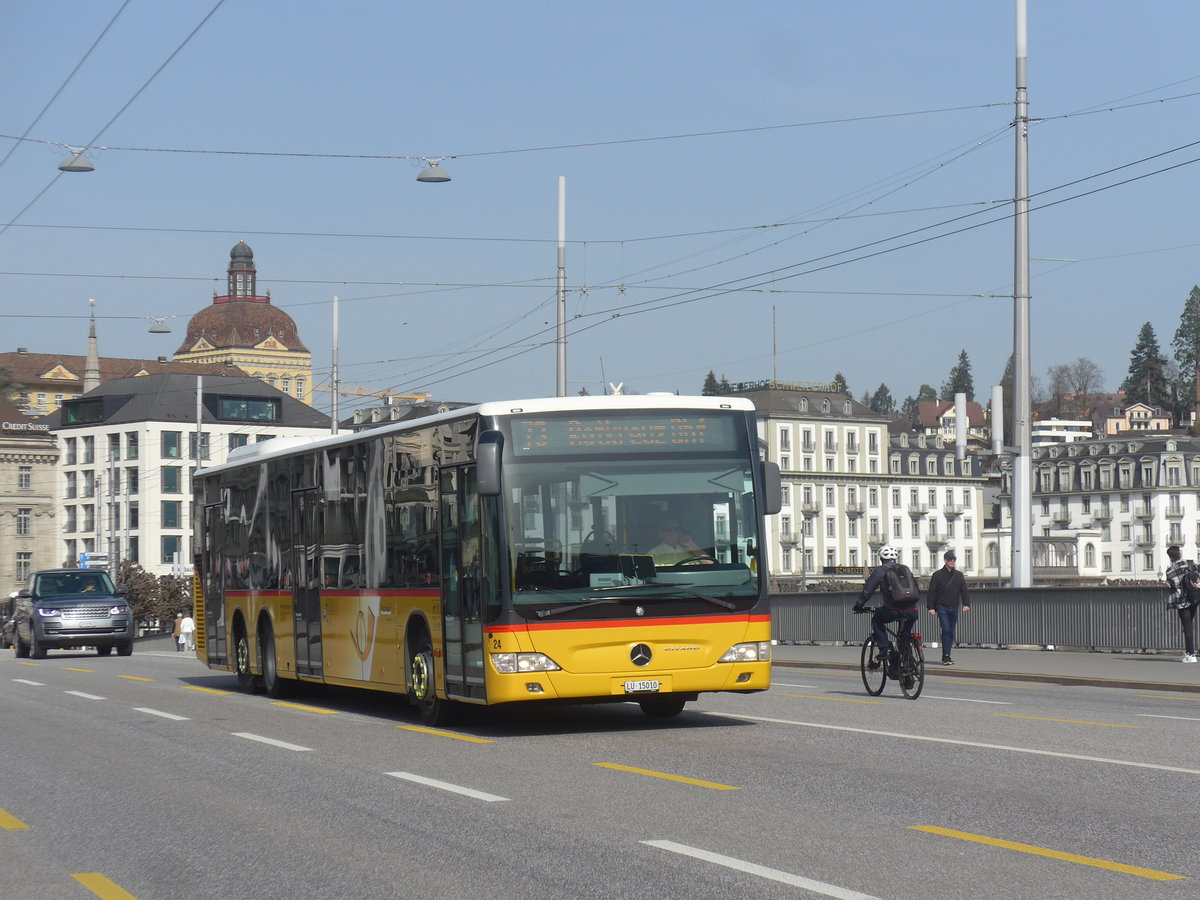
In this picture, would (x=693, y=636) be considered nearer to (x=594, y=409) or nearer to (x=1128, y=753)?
(x=594, y=409)

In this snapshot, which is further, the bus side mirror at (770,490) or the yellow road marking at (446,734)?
the bus side mirror at (770,490)

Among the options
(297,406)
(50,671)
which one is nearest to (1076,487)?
(297,406)

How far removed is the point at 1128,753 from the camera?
1330cm

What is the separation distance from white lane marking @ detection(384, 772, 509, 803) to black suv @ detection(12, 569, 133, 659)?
27.1m

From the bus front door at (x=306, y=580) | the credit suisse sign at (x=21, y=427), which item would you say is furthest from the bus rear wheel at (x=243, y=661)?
the credit suisse sign at (x=21, y=427)

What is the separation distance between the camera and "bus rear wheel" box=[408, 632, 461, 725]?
16859mm

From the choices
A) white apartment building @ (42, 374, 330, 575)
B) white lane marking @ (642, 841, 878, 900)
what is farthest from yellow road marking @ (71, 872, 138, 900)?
white apartment building @ (42, 374, 330, 575)

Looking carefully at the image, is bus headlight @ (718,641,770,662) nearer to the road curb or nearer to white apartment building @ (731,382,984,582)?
the road curb

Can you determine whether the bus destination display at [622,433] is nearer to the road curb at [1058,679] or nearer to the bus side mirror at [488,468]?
the bus side mirror at [488,468]

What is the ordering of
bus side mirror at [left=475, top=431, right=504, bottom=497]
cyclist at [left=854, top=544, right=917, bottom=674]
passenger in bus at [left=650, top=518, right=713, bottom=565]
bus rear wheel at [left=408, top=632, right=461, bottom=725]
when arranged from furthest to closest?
1. cyclist at [left=854, top=544, right=917, bottom=674]
2. bus rear wheel at [left=408, top=632, right=461, bottom=725]
3. passenger in bus at [left=650, top=518, right=713, bottom=565]
4. bus side mirror at [left=475, top=431, right=504, bottom=497]

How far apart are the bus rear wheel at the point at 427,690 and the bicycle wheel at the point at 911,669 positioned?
5.25 meters

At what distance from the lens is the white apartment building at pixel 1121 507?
5974 inches

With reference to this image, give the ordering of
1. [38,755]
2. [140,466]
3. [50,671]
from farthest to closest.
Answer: [140,466]
[50,671]
[38,755]

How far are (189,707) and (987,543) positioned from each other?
14696 cm
